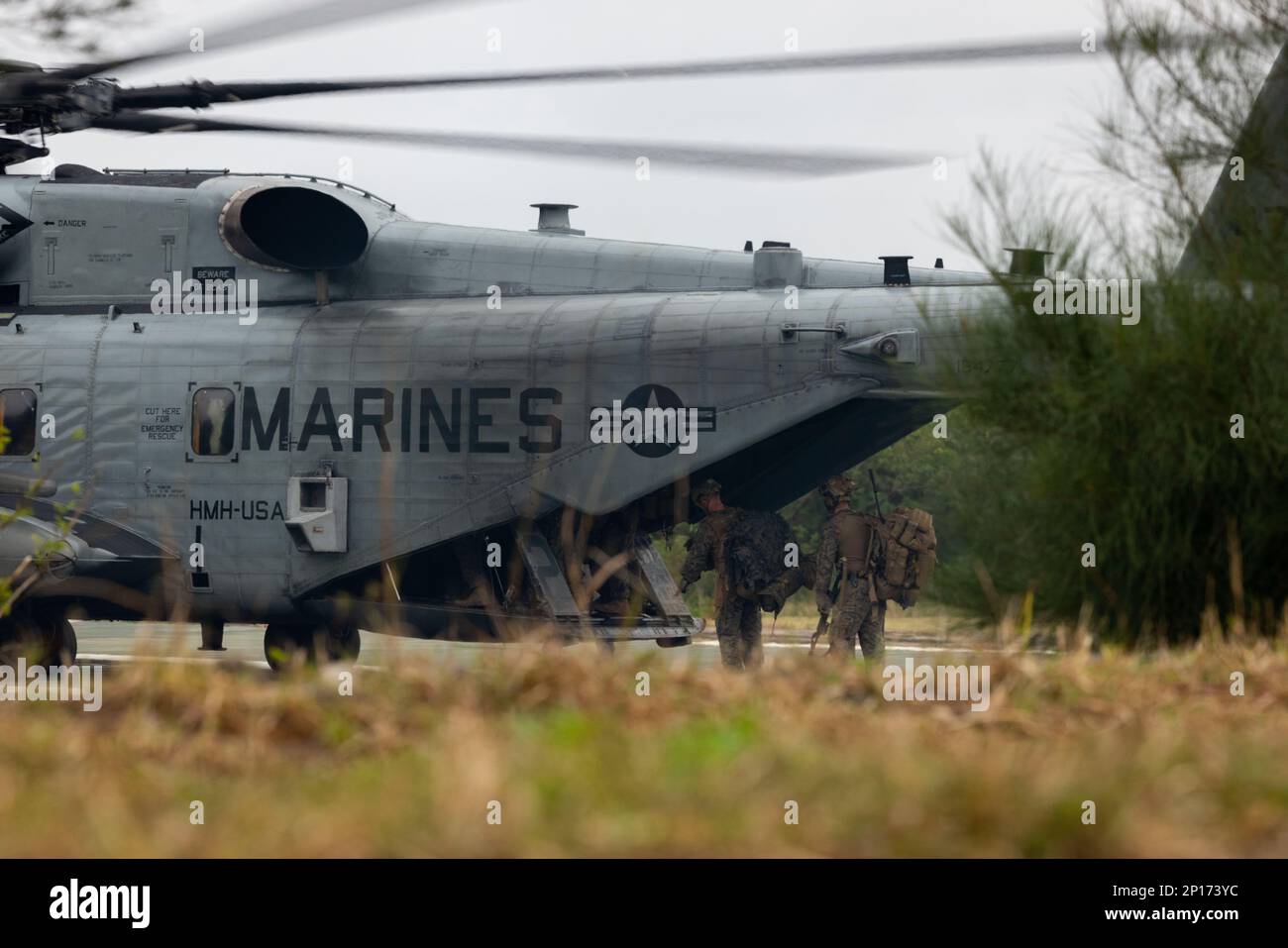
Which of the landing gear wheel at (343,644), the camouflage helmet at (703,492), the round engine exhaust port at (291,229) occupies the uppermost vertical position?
the round engine exhaust port at (291,229)

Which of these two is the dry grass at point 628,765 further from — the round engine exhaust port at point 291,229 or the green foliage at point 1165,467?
the round engine exhaust port at point 291,229

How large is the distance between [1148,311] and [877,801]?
575 centimetres

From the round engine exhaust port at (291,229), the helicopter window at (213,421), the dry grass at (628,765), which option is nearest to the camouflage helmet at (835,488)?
the round engine exhaust port at (291,229)

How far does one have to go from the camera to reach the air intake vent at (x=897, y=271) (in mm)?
14055

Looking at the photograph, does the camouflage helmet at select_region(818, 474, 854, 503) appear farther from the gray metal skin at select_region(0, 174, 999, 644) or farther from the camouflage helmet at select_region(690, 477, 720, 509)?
the camouflage helmet at select_region(690, 477, 720, 509)

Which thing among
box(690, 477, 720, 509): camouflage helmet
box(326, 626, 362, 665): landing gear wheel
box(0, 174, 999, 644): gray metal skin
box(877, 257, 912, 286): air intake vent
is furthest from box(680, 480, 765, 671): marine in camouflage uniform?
box(326, 626, 362, 665): landing gear wheel

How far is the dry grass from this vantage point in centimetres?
393

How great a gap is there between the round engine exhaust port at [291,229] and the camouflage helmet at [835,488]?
4.61m

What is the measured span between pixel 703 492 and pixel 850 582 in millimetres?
1468

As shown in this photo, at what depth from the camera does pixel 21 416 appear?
1541 cm

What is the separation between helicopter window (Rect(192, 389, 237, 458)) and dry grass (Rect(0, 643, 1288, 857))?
8242 mm

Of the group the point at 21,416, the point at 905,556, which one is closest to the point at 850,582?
the point at 905,556
